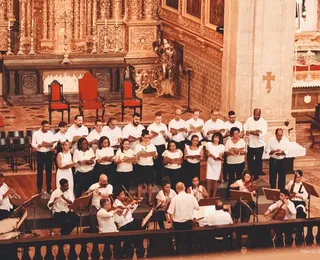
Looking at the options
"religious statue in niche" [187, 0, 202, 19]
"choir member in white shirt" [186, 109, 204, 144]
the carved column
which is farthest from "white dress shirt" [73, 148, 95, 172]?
the carved column

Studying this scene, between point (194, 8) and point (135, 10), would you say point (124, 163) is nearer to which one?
Result: point (194, 8)

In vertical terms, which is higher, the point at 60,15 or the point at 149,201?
the point at 60,15

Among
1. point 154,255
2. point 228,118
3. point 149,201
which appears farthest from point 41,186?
point 154,255

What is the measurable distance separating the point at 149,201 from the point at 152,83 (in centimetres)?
936

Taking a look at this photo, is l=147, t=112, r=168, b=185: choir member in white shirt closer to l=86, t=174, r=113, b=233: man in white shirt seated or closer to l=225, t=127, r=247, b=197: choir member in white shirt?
l=225, t=127, r=247, b=197: choir member in white shirt

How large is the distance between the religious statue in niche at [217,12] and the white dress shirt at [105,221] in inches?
334

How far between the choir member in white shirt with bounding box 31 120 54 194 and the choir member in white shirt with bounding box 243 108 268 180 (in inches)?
140

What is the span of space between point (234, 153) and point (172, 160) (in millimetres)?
1179

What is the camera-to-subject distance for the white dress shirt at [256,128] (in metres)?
19.0

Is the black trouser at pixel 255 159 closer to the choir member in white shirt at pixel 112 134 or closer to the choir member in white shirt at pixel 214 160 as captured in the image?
the choir member in white shirt at pixel 214 160

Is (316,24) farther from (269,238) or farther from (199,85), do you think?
(269,238)

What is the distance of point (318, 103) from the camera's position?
23.5m

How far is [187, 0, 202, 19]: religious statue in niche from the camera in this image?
2464 centimetres

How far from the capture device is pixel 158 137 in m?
18.7
